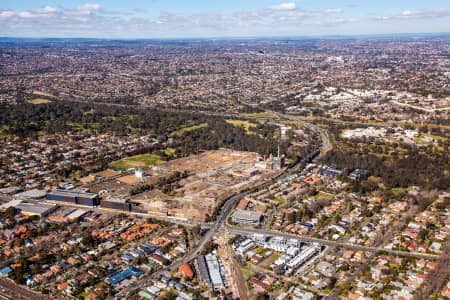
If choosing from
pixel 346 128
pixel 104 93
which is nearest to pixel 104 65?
pixel 104 93

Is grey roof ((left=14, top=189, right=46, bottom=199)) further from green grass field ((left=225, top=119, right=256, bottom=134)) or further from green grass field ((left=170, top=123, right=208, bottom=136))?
green grass field ((left=225, top=119, right=256, bottom=134))

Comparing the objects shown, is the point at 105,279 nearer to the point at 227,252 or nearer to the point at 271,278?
the point at 227,252

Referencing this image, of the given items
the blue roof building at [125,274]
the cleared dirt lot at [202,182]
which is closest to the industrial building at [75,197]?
the cleared dirt lot at [202,182]

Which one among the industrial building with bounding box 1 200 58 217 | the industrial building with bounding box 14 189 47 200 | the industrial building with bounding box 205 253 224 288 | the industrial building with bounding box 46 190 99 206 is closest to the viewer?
the industrial building with bounding box 205 253 224 288

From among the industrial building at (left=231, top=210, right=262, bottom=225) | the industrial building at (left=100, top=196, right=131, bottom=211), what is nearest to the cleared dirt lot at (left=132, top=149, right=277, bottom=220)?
the industrial building at (left=100, top=196, right=131, bottom=211)

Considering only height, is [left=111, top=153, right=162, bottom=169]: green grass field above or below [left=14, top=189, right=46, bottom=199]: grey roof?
above

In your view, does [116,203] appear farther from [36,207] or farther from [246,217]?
[246,217]

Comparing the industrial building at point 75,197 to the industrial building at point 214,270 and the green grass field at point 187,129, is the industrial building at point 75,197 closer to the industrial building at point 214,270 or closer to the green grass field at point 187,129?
the industrial building at point 214,270
